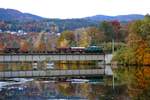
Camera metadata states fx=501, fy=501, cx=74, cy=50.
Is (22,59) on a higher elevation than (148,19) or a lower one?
lower

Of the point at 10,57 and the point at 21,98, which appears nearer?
the point at 21,98

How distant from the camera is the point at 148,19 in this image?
10775cm

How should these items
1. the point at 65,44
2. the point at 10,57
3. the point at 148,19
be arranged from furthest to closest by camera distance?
the point at 65,44 < the point at 148,19 < the point at 10,57

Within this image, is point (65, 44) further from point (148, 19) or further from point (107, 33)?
point (148, 19)

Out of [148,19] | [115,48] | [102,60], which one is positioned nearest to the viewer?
[148,19]

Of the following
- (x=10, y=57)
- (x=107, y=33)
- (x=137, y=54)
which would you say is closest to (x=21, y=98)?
(x=10, y=57)

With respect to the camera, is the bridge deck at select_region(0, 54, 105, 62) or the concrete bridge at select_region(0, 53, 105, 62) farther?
the concrete bridge at select_region(0, 53, 105, 62)

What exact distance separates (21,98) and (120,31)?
131 m

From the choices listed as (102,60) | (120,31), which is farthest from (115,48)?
(120,31)

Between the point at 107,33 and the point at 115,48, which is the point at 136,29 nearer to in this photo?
the point at 115,48

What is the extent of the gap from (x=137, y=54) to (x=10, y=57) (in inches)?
1050

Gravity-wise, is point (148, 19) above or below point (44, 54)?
above

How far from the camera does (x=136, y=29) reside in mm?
107875

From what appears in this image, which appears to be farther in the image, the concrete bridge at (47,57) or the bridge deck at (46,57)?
the concrete bridge at (47,57)
